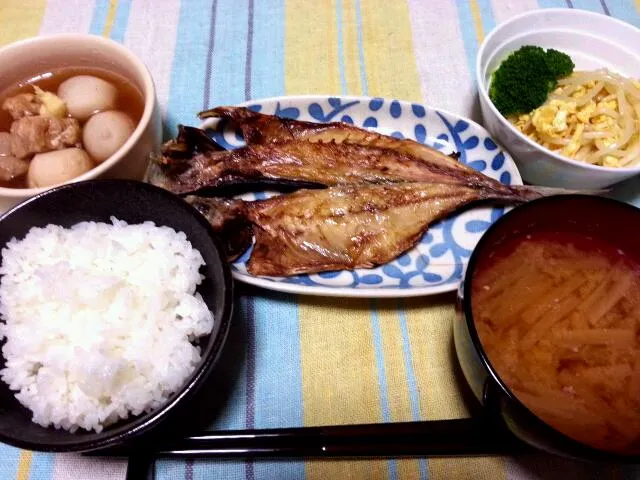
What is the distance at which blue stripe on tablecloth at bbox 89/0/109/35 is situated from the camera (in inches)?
68.5

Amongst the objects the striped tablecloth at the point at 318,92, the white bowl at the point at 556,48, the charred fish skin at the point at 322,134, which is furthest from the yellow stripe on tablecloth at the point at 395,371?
the white bowl at the point at 556,48

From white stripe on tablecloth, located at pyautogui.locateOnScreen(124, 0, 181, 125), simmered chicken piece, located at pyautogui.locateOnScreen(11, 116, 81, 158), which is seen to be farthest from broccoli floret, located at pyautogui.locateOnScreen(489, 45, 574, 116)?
simmered chicken piece, located at pyautogui.locateOnScreen(11, 116, 81, 158)

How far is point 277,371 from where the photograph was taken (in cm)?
116

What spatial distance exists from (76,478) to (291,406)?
45 cm

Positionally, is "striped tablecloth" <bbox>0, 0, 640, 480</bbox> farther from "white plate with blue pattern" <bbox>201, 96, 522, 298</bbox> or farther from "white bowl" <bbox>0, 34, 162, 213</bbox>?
"white bowl" <bbox>0, 34, 162, 213</bbox>

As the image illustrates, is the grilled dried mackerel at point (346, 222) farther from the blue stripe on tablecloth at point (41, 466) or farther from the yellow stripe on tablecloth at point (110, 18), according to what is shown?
the yellow stripe on tablecloth at point (110, 18)

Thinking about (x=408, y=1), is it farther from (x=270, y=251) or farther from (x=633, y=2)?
(x=270, y=251)

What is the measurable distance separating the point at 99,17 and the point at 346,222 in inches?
47.2

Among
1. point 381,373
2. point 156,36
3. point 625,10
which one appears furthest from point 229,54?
point 625,10

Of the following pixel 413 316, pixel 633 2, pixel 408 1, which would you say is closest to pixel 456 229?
pixel 413 316

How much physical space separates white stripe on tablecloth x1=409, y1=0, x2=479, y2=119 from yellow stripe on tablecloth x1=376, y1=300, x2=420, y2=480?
0.73m

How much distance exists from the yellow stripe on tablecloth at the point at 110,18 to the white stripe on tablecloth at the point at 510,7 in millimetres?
1333

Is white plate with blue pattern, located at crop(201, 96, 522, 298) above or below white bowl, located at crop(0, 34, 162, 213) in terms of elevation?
below

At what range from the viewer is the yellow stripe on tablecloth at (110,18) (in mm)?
1738
